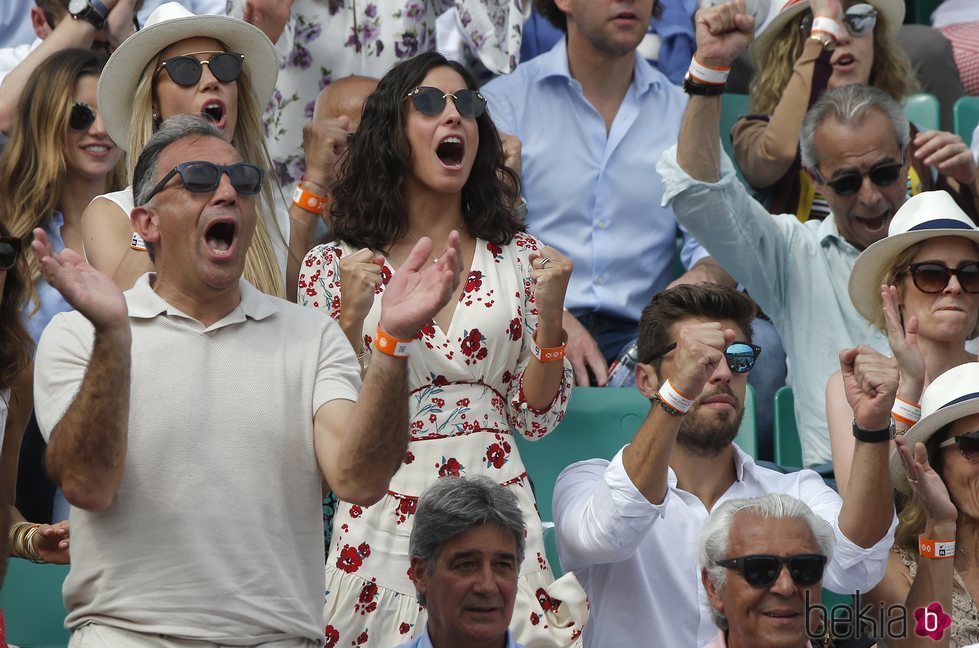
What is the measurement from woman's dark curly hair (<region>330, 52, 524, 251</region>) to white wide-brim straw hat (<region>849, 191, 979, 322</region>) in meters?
1.18

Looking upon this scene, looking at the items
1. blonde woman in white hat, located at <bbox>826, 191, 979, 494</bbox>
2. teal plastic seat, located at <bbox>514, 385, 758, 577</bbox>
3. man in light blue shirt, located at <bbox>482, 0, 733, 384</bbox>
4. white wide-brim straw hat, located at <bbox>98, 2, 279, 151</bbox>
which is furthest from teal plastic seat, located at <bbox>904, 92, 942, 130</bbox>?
white wide-brim straw hat, located at <bbox>98, 2, 279, 151</bbox>

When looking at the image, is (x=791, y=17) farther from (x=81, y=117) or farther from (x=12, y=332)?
(x=12, y=332)

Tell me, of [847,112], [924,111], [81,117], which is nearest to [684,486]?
[847,112]

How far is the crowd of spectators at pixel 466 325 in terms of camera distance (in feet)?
10.9

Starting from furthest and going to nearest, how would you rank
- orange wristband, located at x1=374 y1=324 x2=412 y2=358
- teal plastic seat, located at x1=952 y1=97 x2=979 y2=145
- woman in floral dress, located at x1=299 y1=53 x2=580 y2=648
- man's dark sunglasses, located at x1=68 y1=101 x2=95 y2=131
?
teal plastic seat, located at x1=952 y1=97 x2=979 y2=145, man's dark sunglasses, located at x1=68 y1=101 x2=95 y2=131, woman in floral dress, located at x1=299 y1=53 x2=580 y2=648, orange wristband, located at x1=374 y1=324 x2=412 y2=358

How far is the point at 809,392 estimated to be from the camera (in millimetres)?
5441

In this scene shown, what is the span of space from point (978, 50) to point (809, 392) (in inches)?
118

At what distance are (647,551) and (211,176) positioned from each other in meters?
1.78

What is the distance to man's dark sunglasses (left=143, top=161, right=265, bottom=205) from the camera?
358 centimetres

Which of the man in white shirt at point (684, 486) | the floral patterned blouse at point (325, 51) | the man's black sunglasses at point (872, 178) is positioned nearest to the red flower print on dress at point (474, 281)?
the man in white shirt at point (684, 486)

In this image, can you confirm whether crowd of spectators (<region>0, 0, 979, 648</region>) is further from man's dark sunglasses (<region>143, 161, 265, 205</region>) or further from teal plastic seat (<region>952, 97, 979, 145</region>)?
teal plastic seat (<region>952, 97, 979, 145</region>)

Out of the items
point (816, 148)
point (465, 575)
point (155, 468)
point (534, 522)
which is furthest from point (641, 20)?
point (155, 468)

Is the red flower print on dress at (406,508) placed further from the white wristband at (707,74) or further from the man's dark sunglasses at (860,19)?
the man's dark sunglasses at (860,19)

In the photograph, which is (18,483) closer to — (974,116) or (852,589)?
(852,589)
